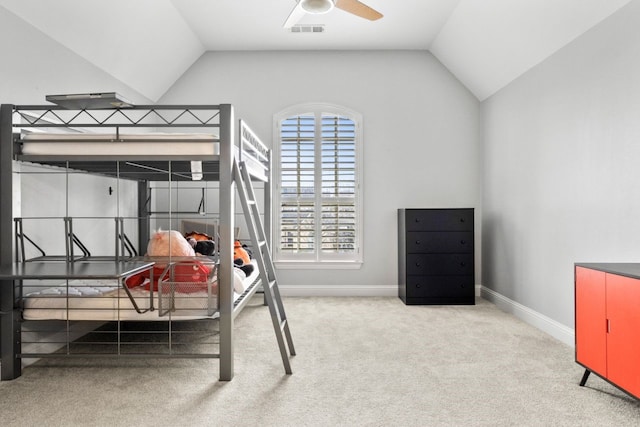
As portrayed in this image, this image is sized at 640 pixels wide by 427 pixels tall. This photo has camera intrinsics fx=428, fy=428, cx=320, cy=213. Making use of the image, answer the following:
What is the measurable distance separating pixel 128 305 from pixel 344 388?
1.42 m

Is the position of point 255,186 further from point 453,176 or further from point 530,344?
point 530,344

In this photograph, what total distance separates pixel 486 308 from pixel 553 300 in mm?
959

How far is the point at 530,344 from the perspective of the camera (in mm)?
3178

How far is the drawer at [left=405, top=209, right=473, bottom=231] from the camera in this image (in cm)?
446

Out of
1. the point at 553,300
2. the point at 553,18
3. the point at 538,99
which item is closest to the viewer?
the point at 553,18

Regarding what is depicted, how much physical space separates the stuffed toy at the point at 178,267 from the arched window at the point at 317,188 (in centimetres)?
215

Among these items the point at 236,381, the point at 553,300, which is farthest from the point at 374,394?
the point at 553,300

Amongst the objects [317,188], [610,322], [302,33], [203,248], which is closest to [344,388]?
[610,322]

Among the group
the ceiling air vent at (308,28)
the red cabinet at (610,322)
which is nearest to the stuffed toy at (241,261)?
the ceiling air vent at (308,28)

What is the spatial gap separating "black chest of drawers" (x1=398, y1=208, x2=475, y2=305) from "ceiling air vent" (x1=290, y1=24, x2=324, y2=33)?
206cm

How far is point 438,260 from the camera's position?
176 inches

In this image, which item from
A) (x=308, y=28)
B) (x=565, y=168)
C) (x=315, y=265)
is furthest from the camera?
(x=315, y=265)

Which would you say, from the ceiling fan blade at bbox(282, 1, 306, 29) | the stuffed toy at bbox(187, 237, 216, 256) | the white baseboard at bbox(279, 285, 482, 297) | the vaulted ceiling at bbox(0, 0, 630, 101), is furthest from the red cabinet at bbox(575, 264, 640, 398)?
the stuffed toy at bbox(187, 237, 216, 256)

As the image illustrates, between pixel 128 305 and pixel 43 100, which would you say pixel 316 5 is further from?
pixel 128 305
